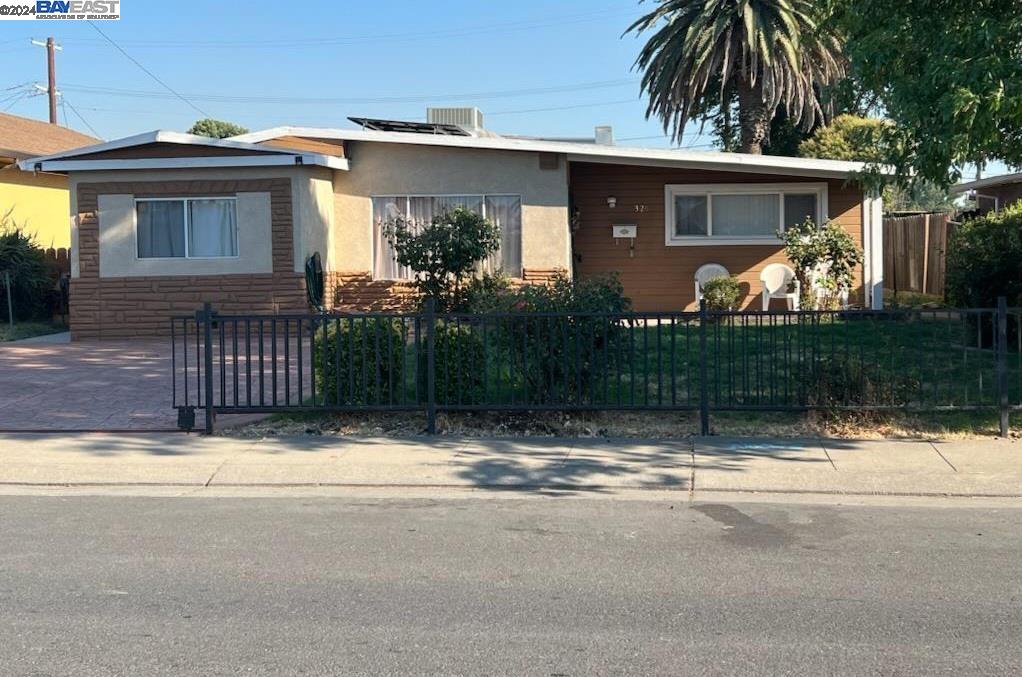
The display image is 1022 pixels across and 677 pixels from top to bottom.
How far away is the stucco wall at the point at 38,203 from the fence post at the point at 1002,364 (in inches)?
929

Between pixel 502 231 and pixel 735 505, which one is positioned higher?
pixel 502 231

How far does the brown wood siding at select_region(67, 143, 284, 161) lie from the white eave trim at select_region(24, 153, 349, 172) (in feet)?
0.29

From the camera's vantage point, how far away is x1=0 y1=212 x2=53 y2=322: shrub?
22938mm

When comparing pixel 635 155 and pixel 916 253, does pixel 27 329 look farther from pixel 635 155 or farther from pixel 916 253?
pixel 916 253

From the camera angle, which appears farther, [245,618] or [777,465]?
[777,465]

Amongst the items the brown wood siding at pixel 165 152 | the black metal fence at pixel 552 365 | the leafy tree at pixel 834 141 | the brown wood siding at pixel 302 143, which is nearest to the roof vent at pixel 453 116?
the brown wood siding at pixel 302 143

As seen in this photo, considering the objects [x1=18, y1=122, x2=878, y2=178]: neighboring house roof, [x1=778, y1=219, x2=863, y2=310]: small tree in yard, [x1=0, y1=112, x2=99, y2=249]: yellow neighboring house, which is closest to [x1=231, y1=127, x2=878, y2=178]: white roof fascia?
[x1=18, y1=122, x2=878, y2=178]: neighboring house roof

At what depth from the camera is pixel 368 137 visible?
1900cm

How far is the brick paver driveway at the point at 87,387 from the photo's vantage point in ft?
37.2

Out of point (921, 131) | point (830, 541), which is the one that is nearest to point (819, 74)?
point (921, 131)

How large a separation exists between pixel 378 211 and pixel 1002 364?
12.5m

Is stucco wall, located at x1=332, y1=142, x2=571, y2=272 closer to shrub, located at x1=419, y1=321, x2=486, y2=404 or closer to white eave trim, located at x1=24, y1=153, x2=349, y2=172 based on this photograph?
white eave trim, located at x1=24, y1=153, x2=349, y2=172

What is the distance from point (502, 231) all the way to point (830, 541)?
13144 millimetres

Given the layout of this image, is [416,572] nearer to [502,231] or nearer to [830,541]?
[830,541]
